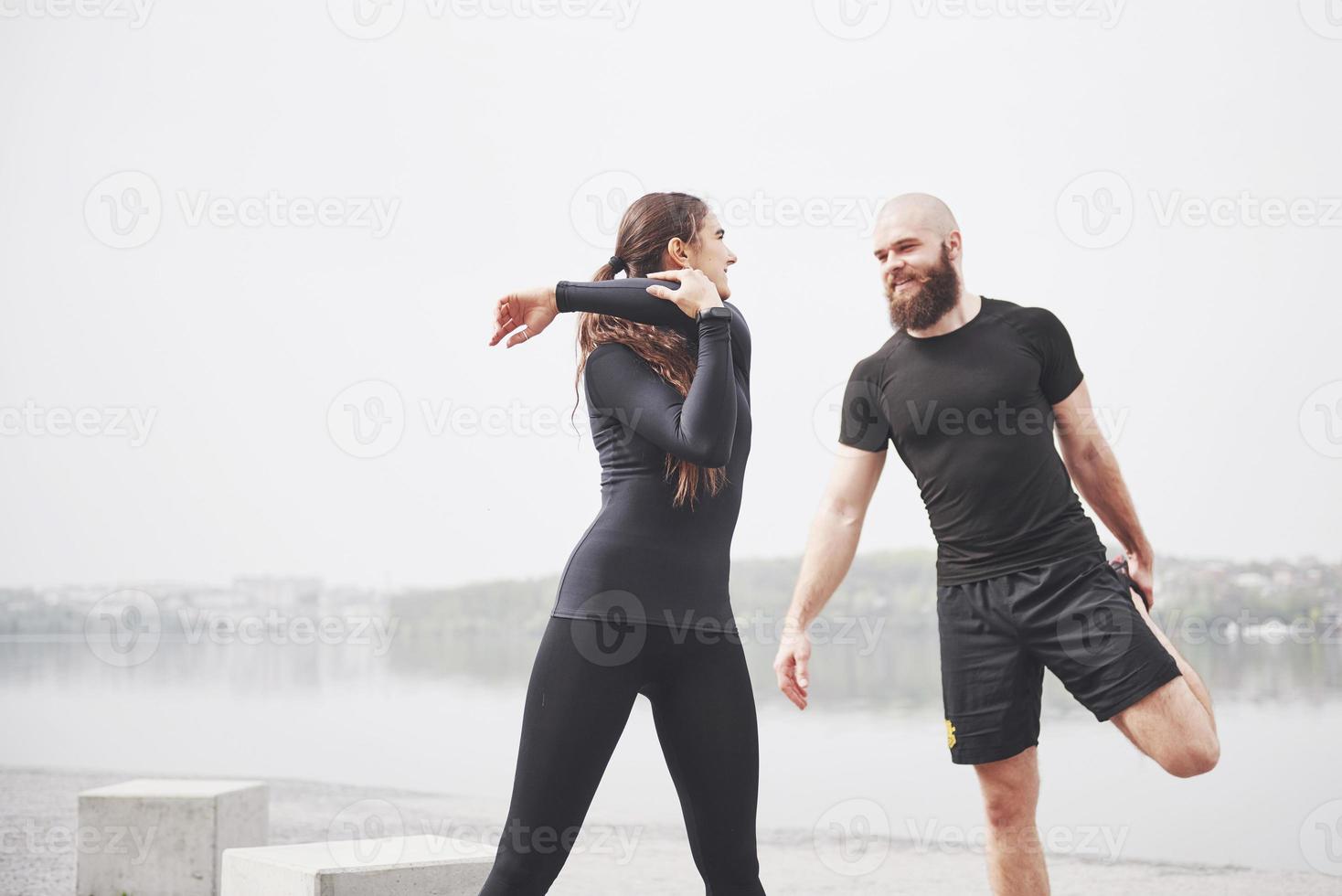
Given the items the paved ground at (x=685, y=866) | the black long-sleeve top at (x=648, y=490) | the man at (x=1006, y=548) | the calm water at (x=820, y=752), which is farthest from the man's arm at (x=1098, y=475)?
the calm water at (x=820, y=752)

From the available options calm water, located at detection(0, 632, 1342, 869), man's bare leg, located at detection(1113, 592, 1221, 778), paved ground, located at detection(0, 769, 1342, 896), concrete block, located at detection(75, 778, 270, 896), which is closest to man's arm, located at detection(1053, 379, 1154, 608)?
man's bare leg, located at detection(1113, 592, 1221, 778)

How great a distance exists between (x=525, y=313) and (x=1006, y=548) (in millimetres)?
1526

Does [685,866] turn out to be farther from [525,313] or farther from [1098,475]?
[525,313]

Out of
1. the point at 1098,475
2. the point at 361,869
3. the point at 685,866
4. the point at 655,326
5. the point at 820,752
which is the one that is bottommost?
the point at 685,866

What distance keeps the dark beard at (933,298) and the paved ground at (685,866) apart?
340 cm

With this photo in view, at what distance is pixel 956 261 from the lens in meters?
3.75

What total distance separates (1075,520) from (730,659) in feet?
4.22

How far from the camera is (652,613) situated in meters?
2.80

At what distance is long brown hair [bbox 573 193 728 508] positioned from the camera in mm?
2898

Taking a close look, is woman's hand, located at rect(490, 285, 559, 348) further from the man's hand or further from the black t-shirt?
the black t-shirt

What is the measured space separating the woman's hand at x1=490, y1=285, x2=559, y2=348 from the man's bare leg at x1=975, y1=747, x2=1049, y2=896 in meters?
1.76

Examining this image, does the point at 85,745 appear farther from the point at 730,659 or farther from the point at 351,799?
the point at 730,659

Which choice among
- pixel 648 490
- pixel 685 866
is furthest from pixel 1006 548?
pixel 685 866

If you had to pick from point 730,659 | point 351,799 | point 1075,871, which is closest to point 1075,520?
point 730,659
